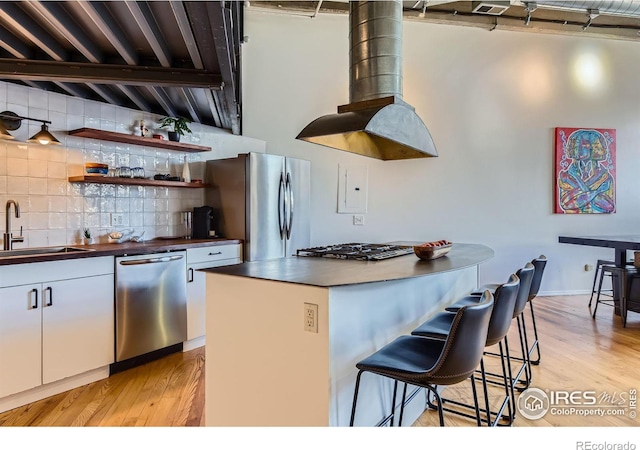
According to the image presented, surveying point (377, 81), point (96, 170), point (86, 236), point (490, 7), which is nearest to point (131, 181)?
point (96, 170)

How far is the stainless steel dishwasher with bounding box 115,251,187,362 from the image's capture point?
2957mm

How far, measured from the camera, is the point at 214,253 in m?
3.67

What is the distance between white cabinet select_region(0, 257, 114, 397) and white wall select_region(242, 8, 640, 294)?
2731 millimetres

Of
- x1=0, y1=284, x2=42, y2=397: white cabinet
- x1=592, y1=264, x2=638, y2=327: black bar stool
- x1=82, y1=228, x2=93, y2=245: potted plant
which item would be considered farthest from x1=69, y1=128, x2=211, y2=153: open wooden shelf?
x1=592, y1=264, x2=638, y2=327: black bar stool

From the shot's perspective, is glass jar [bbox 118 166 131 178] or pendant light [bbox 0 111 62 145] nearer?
pendant light [bbox 0 111 62 145]

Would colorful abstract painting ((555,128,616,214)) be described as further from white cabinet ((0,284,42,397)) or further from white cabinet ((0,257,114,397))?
white cabinet ((0,284,42,397))

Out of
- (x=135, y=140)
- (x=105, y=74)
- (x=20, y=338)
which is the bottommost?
(x=20, y=338)

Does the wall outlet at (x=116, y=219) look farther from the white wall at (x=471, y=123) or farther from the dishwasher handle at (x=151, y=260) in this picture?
the white wall at (x=471, y=123)

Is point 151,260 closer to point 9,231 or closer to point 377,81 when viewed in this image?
point 9,231

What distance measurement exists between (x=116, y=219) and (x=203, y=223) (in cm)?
80

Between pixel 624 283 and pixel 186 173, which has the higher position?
pixel 186 173

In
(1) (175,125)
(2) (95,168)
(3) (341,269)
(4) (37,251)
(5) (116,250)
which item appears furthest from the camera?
(1) (175,125)

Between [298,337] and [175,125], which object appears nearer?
[298,337]
